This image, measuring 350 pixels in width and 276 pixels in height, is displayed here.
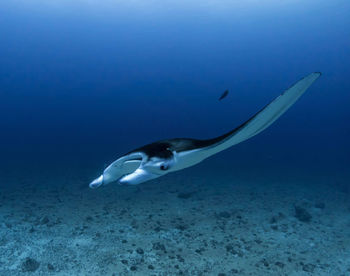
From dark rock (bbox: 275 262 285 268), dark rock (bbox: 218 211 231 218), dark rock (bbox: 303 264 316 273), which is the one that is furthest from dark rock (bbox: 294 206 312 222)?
dark rock (bbox: 275 262 285 268)

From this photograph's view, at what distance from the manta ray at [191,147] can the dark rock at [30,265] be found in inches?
84.7

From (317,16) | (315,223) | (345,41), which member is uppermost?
(317,16)

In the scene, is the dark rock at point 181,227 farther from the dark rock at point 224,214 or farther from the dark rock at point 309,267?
the dark rock at point 309,267

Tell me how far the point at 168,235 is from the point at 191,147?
2796mm

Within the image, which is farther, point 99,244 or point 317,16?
point 317,16

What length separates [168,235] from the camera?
13.9 feet

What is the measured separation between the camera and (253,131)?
78.1 inches

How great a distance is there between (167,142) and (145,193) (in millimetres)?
5602

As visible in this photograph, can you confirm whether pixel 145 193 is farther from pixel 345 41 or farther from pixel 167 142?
pixel 345 41

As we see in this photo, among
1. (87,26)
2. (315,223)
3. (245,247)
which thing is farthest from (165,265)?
(87,26)

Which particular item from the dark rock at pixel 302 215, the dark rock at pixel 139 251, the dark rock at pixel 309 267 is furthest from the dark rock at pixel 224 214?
the dark rock at pixel 139 251

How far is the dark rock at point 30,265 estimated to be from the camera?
10.3 feet

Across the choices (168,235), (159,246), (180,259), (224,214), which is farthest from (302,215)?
(159,246)

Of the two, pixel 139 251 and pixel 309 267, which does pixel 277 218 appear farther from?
pixel 139 251
